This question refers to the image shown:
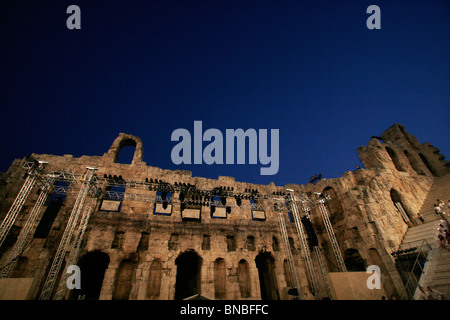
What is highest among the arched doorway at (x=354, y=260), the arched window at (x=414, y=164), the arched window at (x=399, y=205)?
the arched window at (x=414, y=164)

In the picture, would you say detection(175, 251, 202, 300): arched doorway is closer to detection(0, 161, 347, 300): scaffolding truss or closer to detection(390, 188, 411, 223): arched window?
detection(0, 161, 347, 300): scaffolding truss

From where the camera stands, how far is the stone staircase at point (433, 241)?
11.7 metres

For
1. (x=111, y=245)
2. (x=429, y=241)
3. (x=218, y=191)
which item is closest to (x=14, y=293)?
(x=111, y=245)

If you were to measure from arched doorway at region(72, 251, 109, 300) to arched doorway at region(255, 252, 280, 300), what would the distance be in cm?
1408

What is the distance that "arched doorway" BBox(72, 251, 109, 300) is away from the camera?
1633 centimetres

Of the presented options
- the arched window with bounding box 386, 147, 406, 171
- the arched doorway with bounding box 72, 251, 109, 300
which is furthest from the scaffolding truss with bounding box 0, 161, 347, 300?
the arched window with bounding box 386, 147, 406, 171

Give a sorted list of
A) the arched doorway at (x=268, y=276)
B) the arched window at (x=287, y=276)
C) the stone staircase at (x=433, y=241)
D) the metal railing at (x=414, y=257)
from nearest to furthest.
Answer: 1. the stone staircase at (x=433, y=241)
2. the metal railing at (x=414, y=257)
3. the arched window at (x=287, y=276)
4. the arched doorway at (x=268, y=276)

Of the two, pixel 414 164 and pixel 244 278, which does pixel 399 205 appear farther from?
pixel 244 278

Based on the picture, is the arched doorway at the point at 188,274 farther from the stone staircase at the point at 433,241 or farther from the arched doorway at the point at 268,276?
the stone staircase at the point at 433,241

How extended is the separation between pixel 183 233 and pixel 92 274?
8.83m

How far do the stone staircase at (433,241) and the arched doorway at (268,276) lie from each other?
34.4 ft

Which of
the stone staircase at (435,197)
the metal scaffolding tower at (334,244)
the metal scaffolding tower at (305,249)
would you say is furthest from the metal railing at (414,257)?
the metal scaffolding tower at (305,249)
